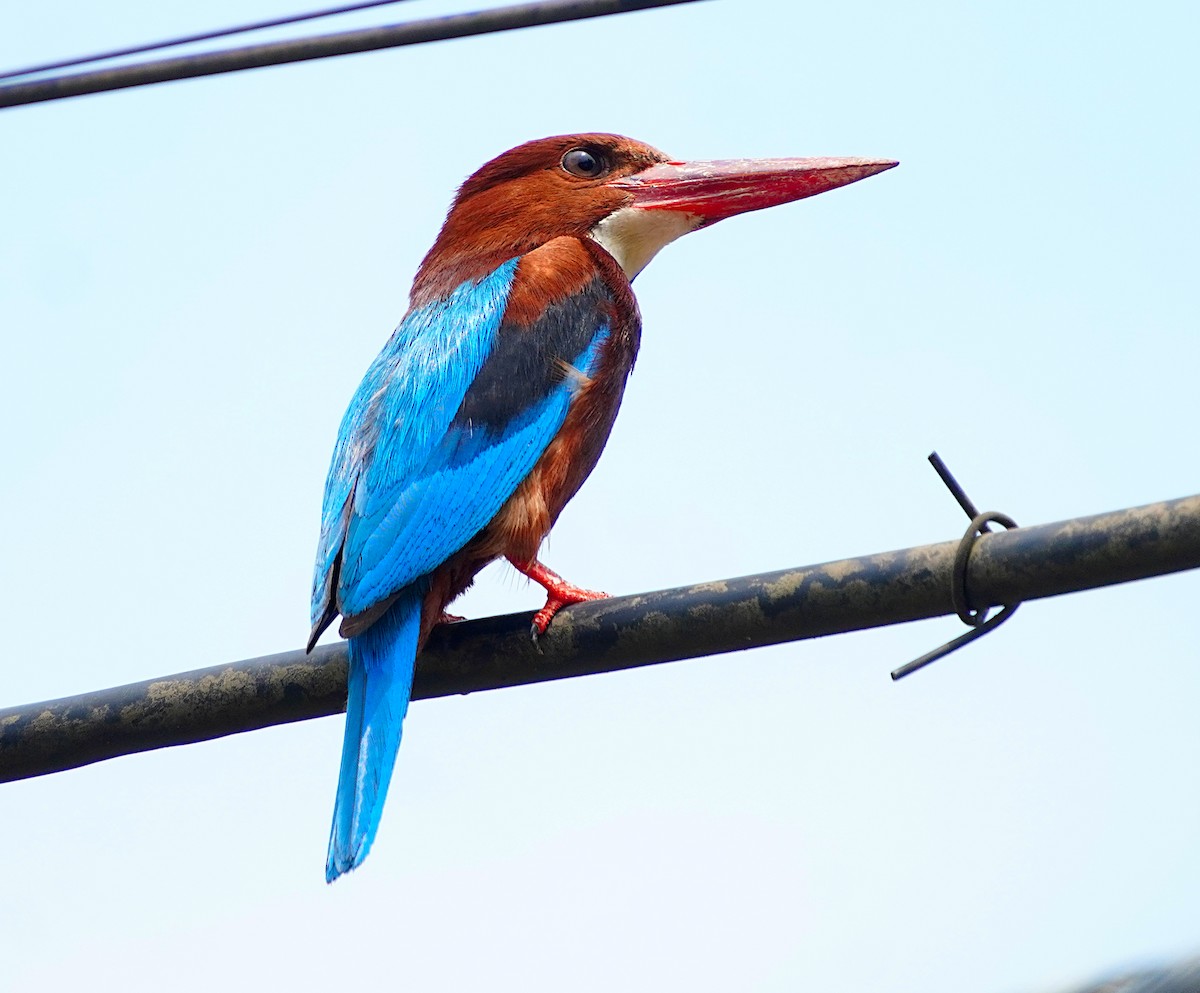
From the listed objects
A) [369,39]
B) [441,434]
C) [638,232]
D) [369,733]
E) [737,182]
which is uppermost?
[369,39]

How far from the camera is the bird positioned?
334 cm

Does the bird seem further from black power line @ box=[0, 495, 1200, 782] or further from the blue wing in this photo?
black power line @ box=[0, 495, 1200, 782]

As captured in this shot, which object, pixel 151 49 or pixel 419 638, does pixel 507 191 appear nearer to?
pixel 151 49

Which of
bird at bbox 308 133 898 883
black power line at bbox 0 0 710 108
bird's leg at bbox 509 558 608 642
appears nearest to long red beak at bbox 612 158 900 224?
bird at bbox 308 133 898 883

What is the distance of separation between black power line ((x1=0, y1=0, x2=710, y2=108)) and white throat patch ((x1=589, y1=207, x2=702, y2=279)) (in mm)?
954

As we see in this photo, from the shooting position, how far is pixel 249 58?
362 centimetres

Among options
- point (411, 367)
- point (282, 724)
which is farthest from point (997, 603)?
point (411, 367)

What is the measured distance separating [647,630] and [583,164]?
223cm

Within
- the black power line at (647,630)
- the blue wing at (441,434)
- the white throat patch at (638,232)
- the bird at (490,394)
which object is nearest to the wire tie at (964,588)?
the black power line at (647,630)

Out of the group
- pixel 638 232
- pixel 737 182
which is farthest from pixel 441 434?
pixel 737 182

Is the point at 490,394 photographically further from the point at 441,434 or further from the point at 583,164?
the point at 583,164

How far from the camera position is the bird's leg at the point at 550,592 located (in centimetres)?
309

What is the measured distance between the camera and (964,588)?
2.45 m

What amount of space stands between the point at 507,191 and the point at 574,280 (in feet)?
1.93
